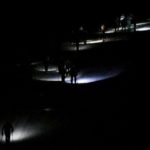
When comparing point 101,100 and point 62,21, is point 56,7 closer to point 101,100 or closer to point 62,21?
point 62,21

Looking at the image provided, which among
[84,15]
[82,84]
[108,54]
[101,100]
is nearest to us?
[101,100]

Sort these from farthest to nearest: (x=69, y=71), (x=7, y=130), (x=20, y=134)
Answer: (x=69, y=71) < (x=20, y=134) < (x=7, y=130)

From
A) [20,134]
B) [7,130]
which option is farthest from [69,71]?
[7,130]

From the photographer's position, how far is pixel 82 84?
21.4 meters

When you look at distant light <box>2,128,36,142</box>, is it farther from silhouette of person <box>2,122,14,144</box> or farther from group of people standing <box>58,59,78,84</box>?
group of people standing <box>58,59,78,84</box>

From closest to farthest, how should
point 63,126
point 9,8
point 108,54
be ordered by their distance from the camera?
1. point 63,126
2. point 108,54
3. point 9,8

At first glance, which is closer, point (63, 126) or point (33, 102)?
point (63, 126)

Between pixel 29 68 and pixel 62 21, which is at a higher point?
pixel 62 21

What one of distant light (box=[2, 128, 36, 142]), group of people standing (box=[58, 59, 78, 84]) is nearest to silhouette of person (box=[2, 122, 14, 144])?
distant light (box=[2, 128, 36, 142])

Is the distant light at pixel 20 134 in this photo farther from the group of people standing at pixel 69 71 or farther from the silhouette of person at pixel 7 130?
the group of people standing at pixel 69 71

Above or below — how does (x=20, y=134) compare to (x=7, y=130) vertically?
below

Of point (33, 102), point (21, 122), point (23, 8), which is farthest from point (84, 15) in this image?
point (21, 122)

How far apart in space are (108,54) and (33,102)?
7.55 metres

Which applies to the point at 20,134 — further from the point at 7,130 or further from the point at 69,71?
the point at 69,71
